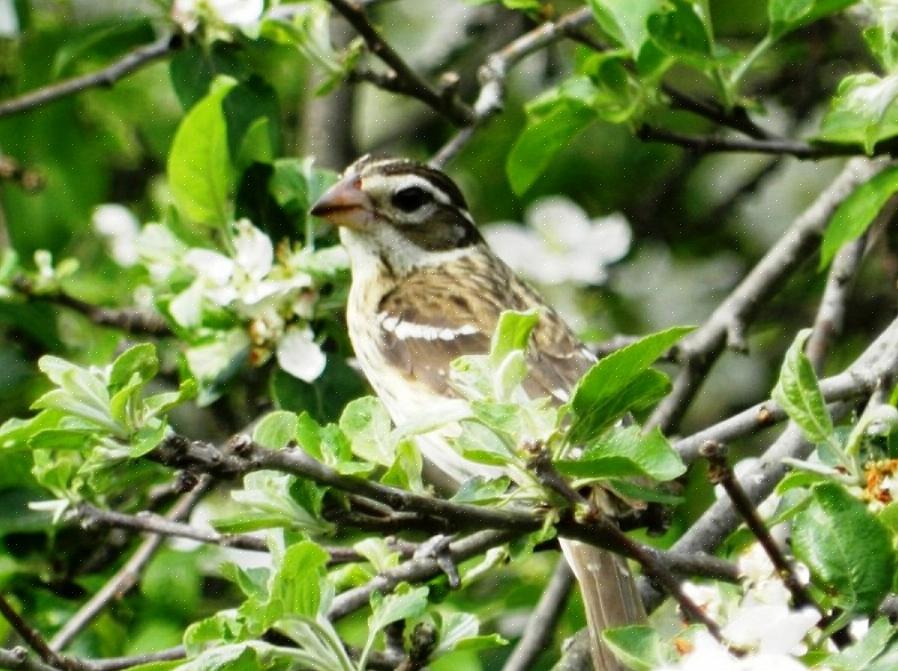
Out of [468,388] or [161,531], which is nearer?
[468,388]

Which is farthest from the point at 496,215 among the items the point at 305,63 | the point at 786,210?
the point at 786,210

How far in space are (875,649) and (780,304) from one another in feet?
11.3

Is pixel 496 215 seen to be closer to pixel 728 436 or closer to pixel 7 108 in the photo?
pixel 7 108

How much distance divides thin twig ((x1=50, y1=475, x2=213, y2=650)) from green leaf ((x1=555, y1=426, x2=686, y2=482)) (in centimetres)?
164

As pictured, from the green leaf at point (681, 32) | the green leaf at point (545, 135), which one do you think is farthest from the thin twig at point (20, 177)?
the green leaf at point (681, 32)

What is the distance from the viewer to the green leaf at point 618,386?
89.0 inches

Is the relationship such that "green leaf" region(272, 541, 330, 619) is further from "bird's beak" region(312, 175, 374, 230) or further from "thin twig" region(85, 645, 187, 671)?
"bird's beak" region(312, 175, 374, 230)

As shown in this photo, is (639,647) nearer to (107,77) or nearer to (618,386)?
(618,386)

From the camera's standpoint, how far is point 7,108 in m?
4.80

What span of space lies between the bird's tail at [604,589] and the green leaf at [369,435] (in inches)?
30.5

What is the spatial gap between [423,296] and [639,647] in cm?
242

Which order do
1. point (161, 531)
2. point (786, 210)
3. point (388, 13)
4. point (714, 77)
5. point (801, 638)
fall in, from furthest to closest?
point (388, 13) < point (786, 210) < point (714, 77) < point (161, 531) < point (801, 638)

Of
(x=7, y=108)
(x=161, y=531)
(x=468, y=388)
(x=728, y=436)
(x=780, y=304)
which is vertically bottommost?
(x=780, y=304)

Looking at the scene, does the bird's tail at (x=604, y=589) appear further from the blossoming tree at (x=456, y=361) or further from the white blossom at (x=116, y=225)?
the white blossom at (x=116, y=225)
